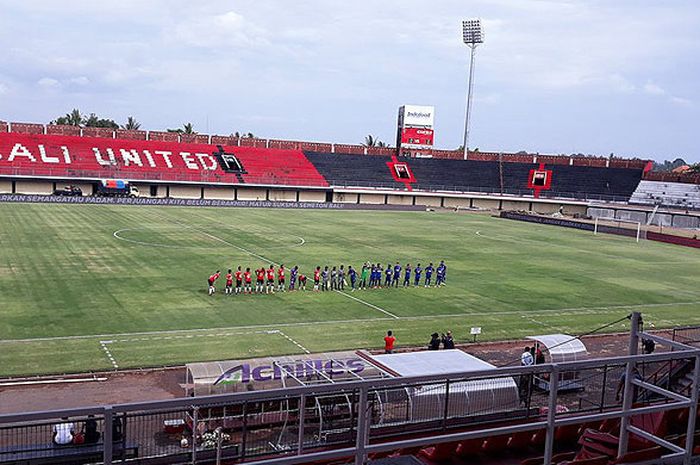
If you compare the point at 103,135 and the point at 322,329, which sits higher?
the point at 103,135

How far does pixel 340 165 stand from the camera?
9344cm

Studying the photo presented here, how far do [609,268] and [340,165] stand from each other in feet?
175

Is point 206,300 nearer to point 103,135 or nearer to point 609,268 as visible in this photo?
point 609,268

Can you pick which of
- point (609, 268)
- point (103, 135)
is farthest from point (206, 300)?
point (103, 135)

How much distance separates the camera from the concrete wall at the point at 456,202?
92188 millimetres

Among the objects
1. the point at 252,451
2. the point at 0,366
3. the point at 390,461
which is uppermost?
the point at 390,461

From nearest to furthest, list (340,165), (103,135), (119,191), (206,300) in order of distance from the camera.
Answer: (206,300), (119,191), (103,135), (340,165)

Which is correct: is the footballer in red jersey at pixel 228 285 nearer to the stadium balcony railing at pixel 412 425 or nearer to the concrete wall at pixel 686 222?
the stadium balcony railing at pixel 412 425

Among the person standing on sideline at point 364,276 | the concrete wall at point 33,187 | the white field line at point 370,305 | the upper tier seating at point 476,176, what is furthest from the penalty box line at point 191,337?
the upper tier seating at point 476,176

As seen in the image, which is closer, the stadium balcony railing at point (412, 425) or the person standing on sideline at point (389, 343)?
the stadium balcony railing at point (412, 425)

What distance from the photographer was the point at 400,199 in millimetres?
90750

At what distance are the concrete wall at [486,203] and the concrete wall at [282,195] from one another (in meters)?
24.1

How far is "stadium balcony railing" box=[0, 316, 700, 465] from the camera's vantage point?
790 cm

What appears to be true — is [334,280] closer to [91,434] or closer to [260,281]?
[260,281]
